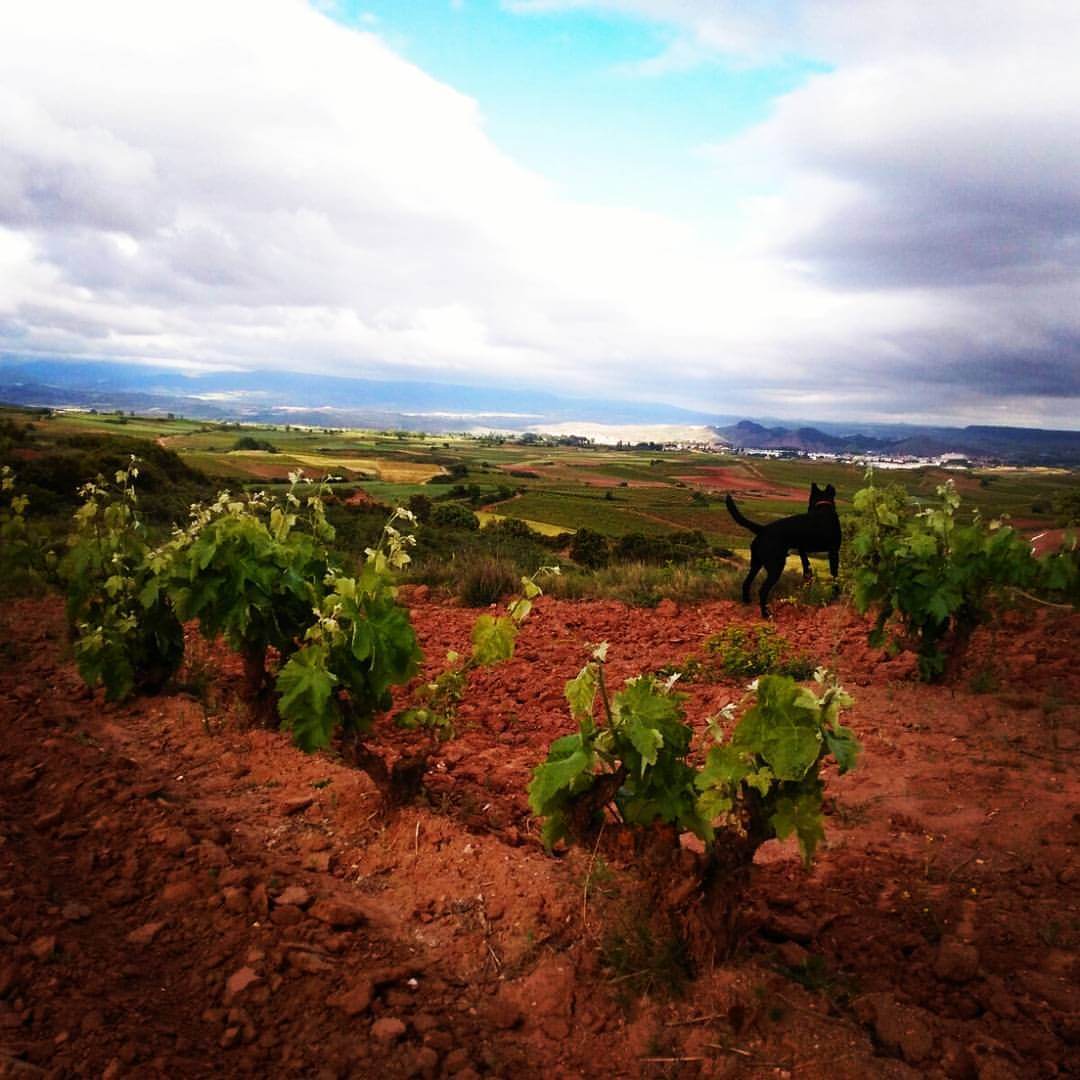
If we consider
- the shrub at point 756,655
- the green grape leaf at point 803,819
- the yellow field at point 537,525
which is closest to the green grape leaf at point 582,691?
the green grape leaf at point 803,819

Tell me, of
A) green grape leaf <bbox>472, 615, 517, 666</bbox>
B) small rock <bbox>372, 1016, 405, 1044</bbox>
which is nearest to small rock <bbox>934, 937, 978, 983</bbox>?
small rock <bbox>372, 1016, 405, 1044</bbox>

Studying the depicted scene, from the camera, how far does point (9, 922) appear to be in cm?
320

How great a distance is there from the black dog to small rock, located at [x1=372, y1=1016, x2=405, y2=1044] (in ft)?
27.6

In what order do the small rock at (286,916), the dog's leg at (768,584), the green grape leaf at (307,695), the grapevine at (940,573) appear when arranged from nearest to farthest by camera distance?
1. the small rock at (286,916)
2. the green grape leaf at (307,695)
3. the grapevine at (940,573)
4. the dog's leg at (768,584)

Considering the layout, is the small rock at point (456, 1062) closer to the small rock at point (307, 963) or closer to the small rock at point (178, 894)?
the small rock at point (307, 963)

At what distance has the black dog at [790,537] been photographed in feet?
34.4

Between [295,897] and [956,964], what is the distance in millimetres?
3249

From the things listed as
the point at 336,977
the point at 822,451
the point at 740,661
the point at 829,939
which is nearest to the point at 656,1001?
the point at 829,939

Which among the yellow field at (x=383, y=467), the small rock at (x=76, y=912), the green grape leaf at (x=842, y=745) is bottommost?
the small rock at (x=76, y=912)

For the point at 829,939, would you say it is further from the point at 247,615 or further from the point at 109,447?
the point at 109,447

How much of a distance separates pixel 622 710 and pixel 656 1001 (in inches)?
49.2

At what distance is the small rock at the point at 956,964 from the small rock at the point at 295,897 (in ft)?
10.2

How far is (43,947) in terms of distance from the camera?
10.0 ft

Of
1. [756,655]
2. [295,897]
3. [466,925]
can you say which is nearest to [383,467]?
[756,655]
